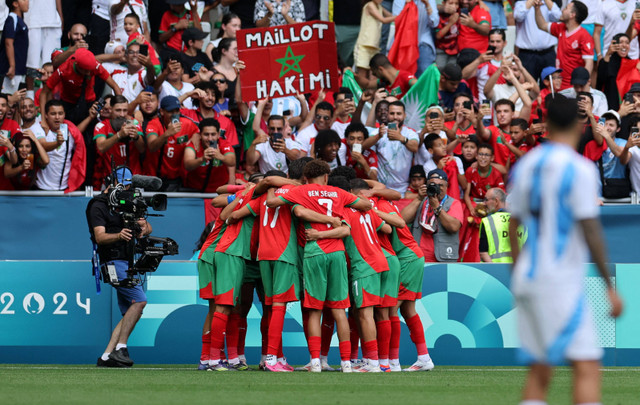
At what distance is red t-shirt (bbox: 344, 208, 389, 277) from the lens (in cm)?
1217

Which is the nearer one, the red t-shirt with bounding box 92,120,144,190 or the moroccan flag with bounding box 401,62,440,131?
the red t-shirt with bounding box 92,120,144,190

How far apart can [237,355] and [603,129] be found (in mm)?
6723

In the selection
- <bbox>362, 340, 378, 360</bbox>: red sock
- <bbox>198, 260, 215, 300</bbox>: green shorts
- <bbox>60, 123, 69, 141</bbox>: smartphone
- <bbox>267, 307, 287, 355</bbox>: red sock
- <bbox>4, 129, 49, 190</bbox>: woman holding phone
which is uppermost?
<bbox>60, 123, 69, 141</bbox>: smartphone

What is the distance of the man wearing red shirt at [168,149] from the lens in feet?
51.6

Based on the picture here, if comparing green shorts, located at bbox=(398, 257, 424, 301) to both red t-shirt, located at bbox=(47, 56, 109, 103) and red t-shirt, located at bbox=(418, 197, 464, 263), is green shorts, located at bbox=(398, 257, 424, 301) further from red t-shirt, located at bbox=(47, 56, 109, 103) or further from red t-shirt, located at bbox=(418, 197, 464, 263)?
red t-shirt, located at bbox=(47, 56, 109, 103)

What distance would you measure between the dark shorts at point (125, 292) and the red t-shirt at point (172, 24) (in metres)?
7.54

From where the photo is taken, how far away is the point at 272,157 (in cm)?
1597

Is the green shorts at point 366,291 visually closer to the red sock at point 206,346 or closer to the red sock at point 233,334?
the red sock at point 233,334

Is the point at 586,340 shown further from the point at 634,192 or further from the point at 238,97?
the point at 238,97

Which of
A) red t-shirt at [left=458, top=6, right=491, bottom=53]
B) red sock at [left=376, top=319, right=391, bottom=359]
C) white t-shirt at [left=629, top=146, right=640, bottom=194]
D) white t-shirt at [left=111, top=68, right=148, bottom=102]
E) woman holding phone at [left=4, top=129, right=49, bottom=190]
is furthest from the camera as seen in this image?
red t-shirt at [left=458, top=6, right=491, bottom=53]

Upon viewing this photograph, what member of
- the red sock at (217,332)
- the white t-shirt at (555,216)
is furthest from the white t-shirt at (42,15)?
the white t-shirt at (555,216)

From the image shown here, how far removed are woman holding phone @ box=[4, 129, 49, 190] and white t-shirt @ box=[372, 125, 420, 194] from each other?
4.90m

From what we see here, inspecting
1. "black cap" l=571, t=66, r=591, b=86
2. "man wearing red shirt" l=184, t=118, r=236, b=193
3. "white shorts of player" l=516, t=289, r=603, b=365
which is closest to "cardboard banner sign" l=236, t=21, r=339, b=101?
"man wearing red shirt" l=184, t=118, r=236, b=193

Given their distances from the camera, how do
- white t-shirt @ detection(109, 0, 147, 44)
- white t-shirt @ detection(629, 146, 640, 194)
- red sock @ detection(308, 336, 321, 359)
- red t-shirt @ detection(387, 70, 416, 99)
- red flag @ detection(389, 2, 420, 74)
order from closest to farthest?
red sock @ detection(308, 336, 321, 359) → white t-shirt @ detection(629, 146, 640, 194) → red t-shirt @ detection(387, 70, 416, 99) → white t-shirt @ detection(109, 0, 147, 44) → red flag @ detection(389, 2, 420, 74)
